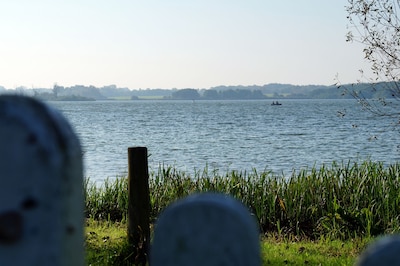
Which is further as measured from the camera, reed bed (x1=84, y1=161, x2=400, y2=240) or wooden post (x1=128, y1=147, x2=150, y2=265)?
reed bed (x1=84, y1=161, x2=400, y2=240)

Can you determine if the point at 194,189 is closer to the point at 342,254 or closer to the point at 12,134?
the point at 342,254

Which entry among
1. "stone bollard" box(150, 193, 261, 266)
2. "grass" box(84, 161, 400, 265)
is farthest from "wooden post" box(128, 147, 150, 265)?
"stone bollard" box(150, 193, 261, 266)

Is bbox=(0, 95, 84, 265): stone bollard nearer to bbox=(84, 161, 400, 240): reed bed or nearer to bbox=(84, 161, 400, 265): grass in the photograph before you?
bbox=(84, 161, 400, 265): grass

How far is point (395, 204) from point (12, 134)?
31.1 feet

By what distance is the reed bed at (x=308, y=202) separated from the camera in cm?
924

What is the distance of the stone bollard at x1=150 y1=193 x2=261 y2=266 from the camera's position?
973 millimetres

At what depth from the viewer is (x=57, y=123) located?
36.4 inches

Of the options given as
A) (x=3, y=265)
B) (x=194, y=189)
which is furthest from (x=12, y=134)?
(x=194, y=189)

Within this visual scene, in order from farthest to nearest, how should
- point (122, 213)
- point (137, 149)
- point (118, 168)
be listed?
point (118, 168) < point (122, 213) < point (137, 149)

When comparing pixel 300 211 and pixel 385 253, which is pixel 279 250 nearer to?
pixel 300 211

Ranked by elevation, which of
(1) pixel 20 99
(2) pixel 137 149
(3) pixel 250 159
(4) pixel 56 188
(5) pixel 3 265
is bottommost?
(3) pixel 250 159

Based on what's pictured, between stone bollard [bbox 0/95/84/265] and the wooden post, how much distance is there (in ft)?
17.1

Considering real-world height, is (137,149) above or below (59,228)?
below

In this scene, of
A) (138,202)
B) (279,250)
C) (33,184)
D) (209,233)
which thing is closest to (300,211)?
(279,250)
